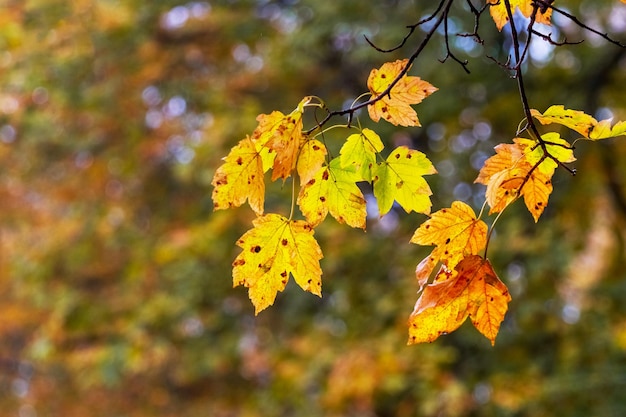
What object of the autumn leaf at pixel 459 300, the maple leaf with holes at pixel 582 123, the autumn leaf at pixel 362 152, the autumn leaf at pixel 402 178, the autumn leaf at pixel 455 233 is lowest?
the autumn leaf at pixel 459 300

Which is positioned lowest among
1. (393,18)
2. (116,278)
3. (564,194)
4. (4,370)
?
(4,370)

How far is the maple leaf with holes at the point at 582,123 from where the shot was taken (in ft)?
3.73

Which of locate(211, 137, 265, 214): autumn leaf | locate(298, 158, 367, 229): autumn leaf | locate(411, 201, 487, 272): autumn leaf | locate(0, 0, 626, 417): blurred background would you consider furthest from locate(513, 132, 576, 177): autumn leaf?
locate(0, 0, 626, 417): blurred background

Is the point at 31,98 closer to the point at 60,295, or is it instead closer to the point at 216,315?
the point at 60,295

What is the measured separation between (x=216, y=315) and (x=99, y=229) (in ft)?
3.75

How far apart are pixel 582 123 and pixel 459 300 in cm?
32

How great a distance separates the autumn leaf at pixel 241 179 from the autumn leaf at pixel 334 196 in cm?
7

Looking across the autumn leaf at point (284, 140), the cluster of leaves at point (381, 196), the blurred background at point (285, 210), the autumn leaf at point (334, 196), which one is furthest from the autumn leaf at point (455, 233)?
the blurred background at point (285, 210)

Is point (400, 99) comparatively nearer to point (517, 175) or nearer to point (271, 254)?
point (517, 175)

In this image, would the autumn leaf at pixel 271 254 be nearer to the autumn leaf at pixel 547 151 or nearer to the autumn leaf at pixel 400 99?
the autumn leaf at pixel 400 99

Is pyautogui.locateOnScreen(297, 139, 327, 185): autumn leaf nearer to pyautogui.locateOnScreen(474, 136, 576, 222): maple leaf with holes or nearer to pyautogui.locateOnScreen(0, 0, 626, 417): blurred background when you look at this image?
pyautogui.locateOnScreen(474, 136, 576, 222): maple leaf with holes

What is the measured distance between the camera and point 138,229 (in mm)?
6164

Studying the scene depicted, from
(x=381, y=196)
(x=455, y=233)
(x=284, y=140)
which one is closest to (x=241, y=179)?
(x=284, y=140)

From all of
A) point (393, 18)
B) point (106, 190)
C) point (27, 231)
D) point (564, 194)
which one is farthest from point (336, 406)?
point (27, 231)
